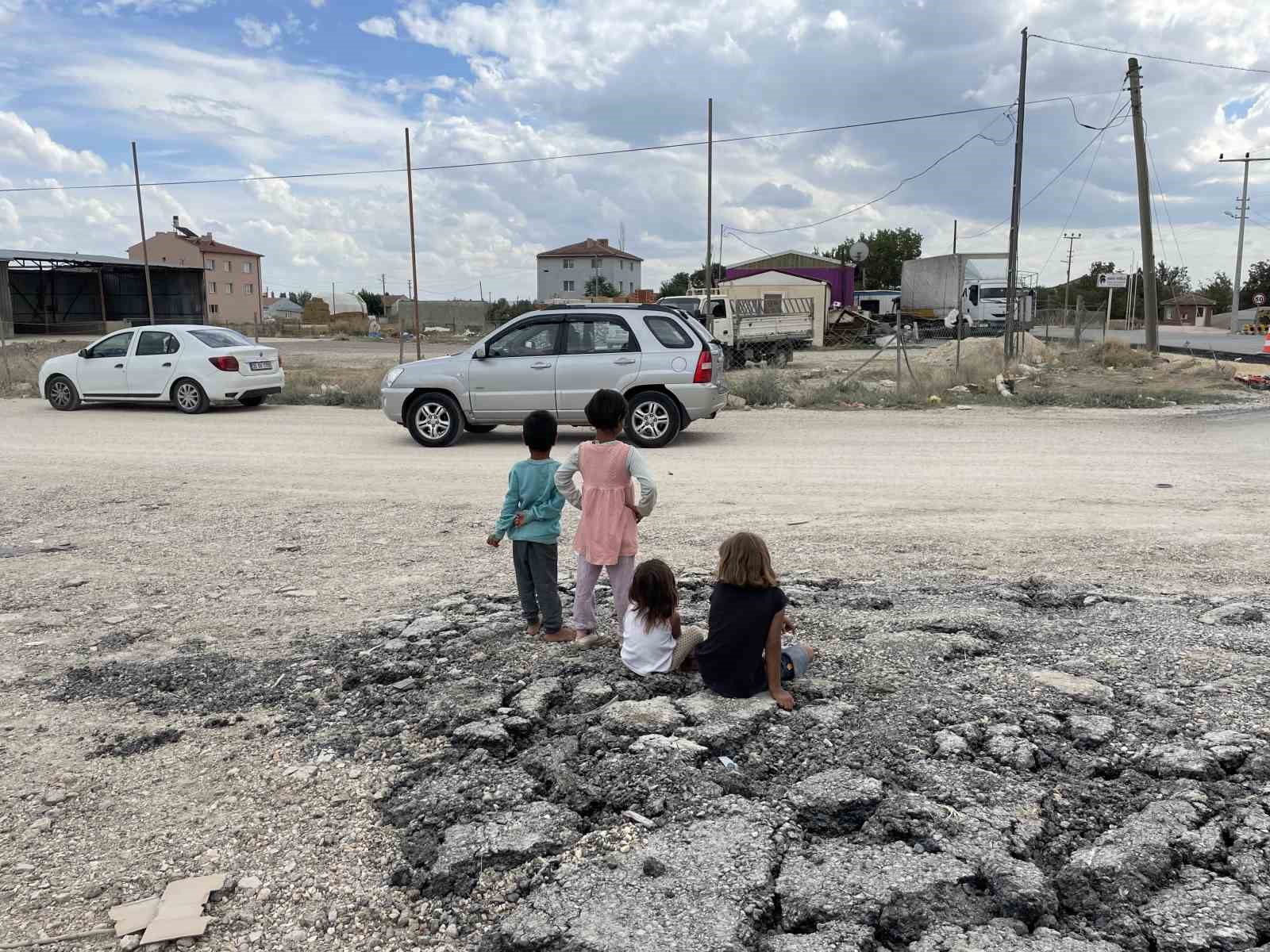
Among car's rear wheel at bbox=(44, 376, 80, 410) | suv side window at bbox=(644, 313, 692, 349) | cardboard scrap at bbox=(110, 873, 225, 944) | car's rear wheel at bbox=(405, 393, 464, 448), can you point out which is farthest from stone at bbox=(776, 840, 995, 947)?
car's rear wheel at bbox=(44, 376, 80, 410)

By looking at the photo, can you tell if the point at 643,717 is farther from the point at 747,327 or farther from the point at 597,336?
the point at 747,327

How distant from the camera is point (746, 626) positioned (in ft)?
13.2

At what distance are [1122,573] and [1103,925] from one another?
3803mm

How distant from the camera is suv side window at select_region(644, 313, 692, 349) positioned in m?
11.7

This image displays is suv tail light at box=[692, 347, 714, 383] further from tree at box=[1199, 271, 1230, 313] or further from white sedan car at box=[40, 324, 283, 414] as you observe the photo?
tree at box=[1199, 271, 1230, 313]

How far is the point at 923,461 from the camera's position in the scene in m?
10.4

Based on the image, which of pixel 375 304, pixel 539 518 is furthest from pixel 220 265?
pixel 539 518

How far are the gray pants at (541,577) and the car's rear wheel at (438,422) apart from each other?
23.7ft

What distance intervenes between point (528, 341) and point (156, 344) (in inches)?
314

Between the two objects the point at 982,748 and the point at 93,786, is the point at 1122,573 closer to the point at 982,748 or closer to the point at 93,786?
the point at 982,748

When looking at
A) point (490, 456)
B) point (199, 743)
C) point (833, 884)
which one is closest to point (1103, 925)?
point (833, 884)

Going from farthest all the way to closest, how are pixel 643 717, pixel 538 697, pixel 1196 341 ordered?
pixel 1196 341 → pixel 538 697 → pixel 643 717

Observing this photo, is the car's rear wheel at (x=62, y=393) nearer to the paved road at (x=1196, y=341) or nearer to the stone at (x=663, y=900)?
the stone at (x=663, y=900)

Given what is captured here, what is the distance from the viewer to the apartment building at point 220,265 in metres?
74.5
